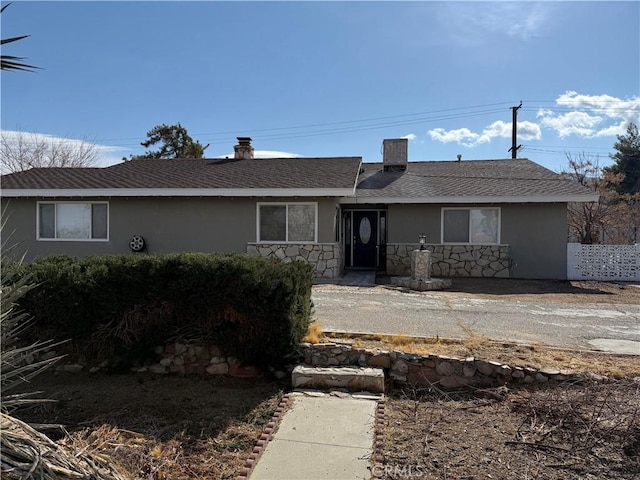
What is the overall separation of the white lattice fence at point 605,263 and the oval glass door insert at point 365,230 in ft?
19.0

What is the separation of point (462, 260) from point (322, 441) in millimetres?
10539

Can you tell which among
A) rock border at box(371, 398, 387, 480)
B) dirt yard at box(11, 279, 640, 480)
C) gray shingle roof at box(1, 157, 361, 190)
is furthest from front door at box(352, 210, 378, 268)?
rock border at box(371, 398, 387, 480)

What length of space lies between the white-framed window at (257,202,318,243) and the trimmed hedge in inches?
298

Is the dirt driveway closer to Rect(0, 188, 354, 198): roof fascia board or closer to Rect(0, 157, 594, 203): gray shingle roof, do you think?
Rect(0, 188, 354, 198): roof fascia board

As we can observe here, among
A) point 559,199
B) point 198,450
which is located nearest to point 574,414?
point 198,450

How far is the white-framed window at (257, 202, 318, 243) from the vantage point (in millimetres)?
12625

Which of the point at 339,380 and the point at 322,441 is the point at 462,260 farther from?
the point at 322,441

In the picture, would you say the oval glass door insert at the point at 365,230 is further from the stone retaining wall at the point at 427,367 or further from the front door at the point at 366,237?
the stone retaining wall at the point at 427,367

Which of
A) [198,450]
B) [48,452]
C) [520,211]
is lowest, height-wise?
[198,450]

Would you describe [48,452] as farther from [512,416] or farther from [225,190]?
[225,190]

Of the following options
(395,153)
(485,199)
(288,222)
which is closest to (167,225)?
(288,222)

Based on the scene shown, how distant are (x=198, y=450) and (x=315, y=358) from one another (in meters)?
1.82

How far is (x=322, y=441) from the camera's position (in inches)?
142

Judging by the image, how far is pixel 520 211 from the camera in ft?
43.0
